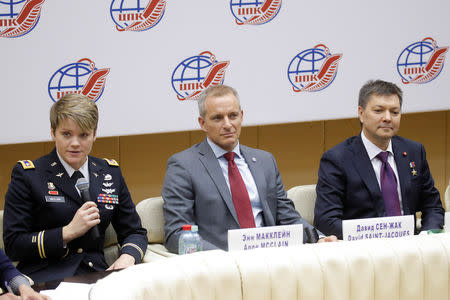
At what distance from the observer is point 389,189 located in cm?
371

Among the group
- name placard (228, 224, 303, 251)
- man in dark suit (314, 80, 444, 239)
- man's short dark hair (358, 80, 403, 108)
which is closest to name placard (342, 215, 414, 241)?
name placard (228, 224, 303, 251)

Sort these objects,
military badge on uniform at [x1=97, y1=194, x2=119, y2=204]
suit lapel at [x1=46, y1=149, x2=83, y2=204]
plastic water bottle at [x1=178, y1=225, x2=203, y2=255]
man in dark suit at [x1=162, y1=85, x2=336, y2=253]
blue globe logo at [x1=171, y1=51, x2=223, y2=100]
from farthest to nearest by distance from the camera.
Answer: blue globe logo at [x1=171, y1=51, x2=223, y2=100]
man in dark suit at [x1=162, y1=85, x2=336, y2=253]
military badge on uniform at [x1=97, y1=194, x2=119, y2=204]
suit lapel at [x1=46, y1=149, x2=83, y2=204]
plastic water bottle at [x1=178, y1=225, x2=203, y2=255]

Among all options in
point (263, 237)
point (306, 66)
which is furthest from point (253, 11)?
point (263, 237)

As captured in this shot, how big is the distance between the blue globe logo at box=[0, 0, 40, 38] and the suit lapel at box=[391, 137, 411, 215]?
2.15 metres

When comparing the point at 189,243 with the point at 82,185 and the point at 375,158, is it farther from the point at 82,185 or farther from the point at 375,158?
the point at 375,158

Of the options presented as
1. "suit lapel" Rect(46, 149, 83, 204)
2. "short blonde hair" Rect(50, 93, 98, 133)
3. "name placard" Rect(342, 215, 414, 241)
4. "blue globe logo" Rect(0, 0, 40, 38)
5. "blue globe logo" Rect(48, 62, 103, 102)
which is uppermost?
"blue globe logo" Rect(0, 0, 40, 38)

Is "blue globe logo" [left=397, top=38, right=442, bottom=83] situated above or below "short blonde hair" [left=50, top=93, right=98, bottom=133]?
above

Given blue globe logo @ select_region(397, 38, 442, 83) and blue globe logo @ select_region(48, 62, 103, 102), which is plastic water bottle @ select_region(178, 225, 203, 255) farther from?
blue globe logo @ select_region(397, 38, 442, 83)

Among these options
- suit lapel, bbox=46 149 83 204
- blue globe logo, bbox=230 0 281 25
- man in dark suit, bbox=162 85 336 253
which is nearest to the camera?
suit lapel, bbox=46 149 83 204

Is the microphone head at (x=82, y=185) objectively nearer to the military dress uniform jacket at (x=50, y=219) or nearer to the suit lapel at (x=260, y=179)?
the military dress uniform jacket at (x=50, y=219)

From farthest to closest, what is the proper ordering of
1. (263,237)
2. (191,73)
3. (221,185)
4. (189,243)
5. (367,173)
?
1. (191,73)
2. (367,173)
3. (221,185)
4. (189,243)
5. (263,237)

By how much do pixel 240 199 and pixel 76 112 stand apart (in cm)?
94

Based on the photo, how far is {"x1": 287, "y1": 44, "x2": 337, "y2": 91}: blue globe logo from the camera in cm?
426

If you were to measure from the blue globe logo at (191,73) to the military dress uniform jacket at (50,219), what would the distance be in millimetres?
914
